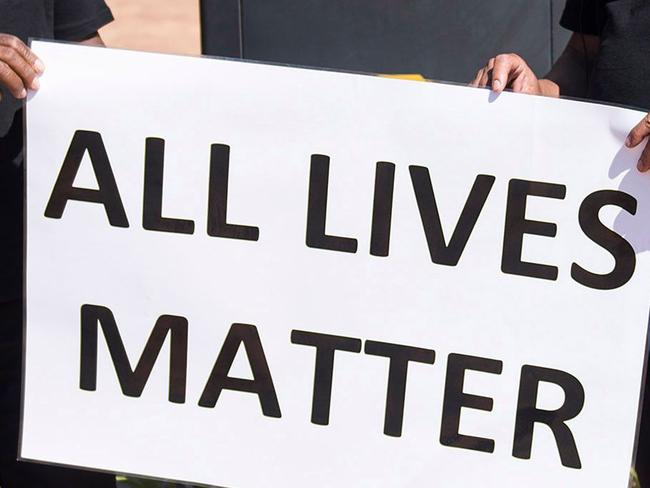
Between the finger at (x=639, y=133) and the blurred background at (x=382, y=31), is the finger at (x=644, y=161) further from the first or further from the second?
the blurred background at (x=382, y=31)

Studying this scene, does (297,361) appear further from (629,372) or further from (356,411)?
(629,372)

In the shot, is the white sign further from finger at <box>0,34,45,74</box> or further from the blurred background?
the blurred background

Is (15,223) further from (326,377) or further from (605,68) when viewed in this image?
(605,68)

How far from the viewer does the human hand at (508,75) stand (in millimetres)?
2275

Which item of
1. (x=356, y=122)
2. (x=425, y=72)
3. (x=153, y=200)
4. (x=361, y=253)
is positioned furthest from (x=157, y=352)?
(x=425, y=72)

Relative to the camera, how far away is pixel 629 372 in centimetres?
228

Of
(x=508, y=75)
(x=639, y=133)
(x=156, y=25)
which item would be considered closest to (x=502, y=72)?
(x=508, y=75)

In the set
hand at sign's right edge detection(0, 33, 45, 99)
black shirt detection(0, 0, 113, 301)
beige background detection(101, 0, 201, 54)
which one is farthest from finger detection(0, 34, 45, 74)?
beige background detection(101, 0, 201, 54)

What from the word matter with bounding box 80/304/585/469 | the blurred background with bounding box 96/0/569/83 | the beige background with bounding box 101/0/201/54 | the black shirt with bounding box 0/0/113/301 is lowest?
the word matter with bounding box 80/304/585/469

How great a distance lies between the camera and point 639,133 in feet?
7.16

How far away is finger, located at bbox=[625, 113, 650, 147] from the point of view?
7.14ft

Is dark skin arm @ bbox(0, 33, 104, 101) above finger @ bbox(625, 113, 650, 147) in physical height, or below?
above

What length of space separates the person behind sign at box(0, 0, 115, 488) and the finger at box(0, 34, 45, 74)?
0.36 feet

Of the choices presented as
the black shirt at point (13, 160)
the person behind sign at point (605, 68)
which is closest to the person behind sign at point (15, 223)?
the black shirt at point (13, 160)
